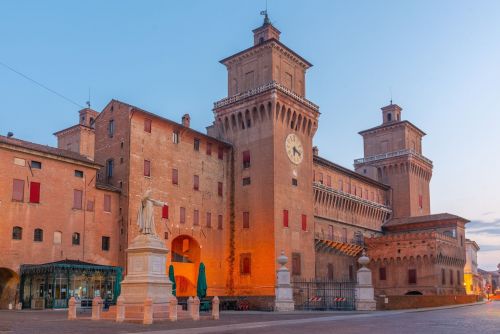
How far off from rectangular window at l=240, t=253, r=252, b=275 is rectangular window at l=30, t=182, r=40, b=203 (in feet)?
67.2

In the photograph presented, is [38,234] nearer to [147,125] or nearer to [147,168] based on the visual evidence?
[147,168]

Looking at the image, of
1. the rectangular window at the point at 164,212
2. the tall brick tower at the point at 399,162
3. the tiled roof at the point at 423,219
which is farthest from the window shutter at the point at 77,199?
the tall brick tower at the point at 399,162

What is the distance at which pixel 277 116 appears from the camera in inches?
2148

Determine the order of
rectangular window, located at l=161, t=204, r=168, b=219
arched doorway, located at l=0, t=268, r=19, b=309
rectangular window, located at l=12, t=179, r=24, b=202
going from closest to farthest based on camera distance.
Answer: arched doorway, located at l=0, t=268, r=19, b=309 < rectangular window, located at l=12, t=179, r=24, b=202 < rectangular window, located at l=161, t=204, r=168, b=219

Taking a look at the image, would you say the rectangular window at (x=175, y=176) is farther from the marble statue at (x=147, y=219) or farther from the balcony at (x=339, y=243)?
the marble statue at (x=147, y=219)

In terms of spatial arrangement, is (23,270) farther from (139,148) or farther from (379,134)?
(379,134)

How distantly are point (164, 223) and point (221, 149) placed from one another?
12.1 meters

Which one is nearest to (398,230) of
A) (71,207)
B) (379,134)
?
(379,134)

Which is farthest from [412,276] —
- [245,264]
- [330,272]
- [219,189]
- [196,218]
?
[196,218]

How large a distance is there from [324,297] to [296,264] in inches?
368

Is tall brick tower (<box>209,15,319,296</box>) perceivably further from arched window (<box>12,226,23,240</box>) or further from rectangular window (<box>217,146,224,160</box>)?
arched window (<box>12,226,23,240</box>)

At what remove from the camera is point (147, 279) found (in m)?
27.0

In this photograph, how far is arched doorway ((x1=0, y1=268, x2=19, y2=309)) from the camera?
39.3 metres

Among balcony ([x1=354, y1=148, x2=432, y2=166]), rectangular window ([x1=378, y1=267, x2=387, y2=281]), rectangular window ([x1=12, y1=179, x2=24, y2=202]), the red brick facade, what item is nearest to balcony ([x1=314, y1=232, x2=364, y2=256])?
the red brick facade
